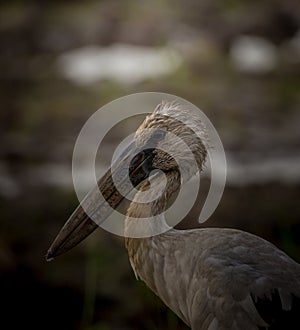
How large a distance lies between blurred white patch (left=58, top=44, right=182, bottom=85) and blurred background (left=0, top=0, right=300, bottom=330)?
0.02m

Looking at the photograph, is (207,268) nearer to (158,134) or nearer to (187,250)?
(187,250)

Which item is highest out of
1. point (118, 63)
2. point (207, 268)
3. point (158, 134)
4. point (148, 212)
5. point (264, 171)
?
point (158, 134)

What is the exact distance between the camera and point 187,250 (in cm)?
548

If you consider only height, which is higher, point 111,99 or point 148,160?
point 148,160

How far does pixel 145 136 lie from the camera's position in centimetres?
561

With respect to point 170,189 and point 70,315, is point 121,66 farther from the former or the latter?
point 170,189

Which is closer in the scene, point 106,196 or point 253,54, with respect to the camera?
point 106,196

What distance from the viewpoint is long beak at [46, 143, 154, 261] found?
5.61 m

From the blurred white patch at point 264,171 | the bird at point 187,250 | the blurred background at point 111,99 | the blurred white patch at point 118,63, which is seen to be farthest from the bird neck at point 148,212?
the blurred white patch at point 118,63

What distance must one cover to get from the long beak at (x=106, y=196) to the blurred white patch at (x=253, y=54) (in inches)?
304

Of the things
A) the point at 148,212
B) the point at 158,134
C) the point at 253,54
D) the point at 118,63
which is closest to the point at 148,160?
the point at 158,134

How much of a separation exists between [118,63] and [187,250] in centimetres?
784

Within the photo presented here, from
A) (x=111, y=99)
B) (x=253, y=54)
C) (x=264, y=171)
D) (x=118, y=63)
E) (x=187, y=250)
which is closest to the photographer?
(x=187, y=250)

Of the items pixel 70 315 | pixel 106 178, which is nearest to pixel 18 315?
pixel 70 315
